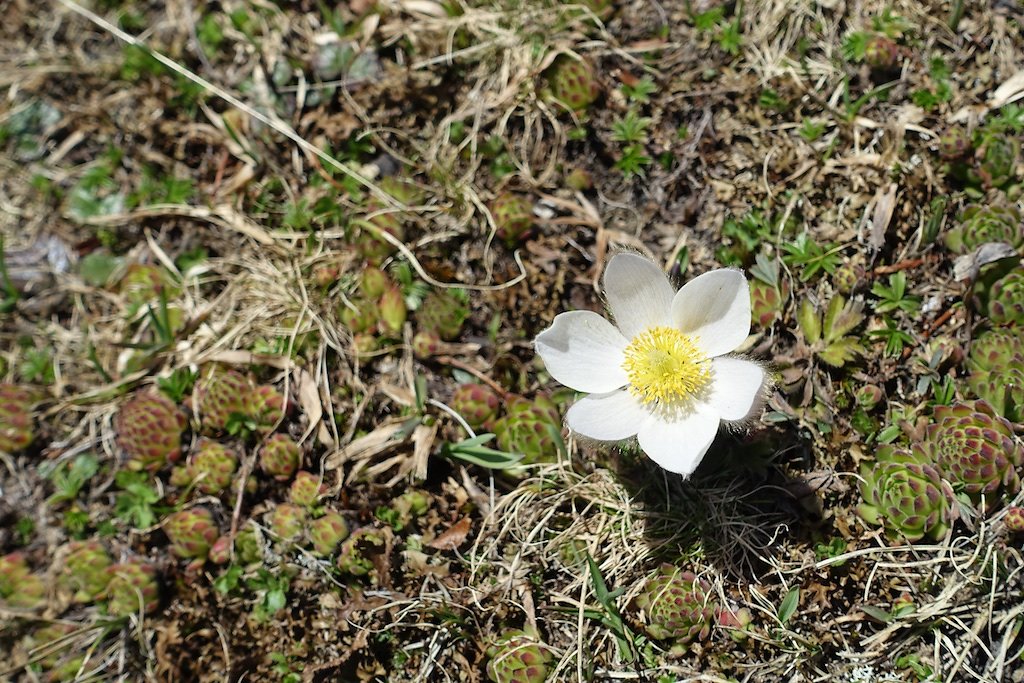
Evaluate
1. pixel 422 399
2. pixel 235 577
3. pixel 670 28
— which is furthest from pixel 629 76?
pixel 235 577

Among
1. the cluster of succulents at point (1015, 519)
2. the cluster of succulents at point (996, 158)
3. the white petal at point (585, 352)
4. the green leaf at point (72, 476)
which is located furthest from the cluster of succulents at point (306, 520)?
the cluster of succulents at point (996, 158)

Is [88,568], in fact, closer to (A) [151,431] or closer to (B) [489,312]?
(A) [151,431]

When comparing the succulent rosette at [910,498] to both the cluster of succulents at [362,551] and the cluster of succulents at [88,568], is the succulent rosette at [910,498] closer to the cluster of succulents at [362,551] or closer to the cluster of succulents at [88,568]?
the cluster of succulents at [362,551]

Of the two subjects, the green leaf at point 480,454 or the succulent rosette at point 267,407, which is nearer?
the green leaf at point 480,454

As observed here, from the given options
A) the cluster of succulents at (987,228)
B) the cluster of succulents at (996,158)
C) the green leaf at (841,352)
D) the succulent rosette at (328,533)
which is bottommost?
the succulent rosette at (328,533)

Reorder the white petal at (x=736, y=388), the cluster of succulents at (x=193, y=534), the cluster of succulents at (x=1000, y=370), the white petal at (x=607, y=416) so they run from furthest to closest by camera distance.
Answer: the cluster of succulents at (x=193, y=534) → the cluster of succulents at (x=1000, y=370) → the white petal at (x=607, y=416) → the white petal at (x=736, y=388)

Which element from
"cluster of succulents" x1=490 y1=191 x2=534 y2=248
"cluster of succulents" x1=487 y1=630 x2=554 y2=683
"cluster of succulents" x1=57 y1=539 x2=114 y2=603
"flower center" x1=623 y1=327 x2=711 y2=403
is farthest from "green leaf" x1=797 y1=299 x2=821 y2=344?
"cluster of succulents" x1=57 y1=539 x2=114 y2=603
